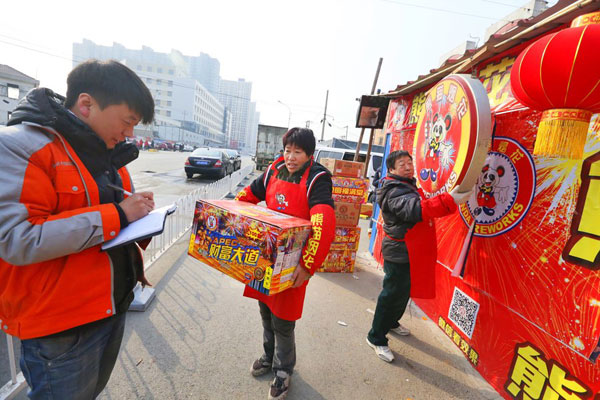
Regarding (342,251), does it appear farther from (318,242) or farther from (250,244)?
(250,244)

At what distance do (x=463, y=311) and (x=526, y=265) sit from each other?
905mm

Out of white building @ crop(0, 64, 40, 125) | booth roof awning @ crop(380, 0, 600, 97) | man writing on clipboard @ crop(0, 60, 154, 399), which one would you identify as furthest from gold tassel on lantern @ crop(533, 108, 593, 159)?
white building @ crop(0, 64, 40, 125)

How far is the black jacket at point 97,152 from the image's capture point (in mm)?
1021

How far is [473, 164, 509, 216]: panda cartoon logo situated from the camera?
8.04 ft

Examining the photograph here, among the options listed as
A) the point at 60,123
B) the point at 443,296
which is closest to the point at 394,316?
the point at 443,296

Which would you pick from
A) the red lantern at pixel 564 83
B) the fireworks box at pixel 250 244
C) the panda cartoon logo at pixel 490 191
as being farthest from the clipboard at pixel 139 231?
the panda cartoon logo at pixel 490 191

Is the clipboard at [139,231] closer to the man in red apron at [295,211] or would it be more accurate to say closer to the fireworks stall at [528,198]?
the man in red apron at [295,211]

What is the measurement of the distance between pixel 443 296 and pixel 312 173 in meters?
2.37

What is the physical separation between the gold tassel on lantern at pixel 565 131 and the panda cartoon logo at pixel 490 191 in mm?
1043

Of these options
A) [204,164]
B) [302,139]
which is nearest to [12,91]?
[204,164]

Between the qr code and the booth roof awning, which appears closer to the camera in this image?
the booth roof awning

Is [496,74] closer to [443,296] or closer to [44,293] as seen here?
[443,296]

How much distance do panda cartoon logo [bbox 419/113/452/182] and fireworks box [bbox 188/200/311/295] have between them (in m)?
1.11

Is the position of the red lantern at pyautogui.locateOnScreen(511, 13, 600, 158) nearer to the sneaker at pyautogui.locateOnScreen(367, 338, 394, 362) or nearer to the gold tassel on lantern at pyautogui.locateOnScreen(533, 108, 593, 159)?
the gold tassel on lantern at pyautogui.locateOnScreen(533, 108, 593, 159)
